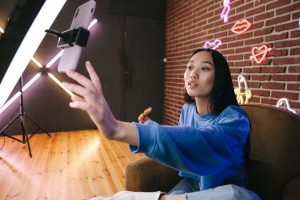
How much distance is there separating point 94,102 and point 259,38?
2.19 metres

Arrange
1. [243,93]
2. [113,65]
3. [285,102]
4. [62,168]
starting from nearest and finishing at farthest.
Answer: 1. [285,102]
2. [243,93]
3. [62,168]
4. [113,65]

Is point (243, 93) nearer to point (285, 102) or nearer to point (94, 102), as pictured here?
point (285, 102)

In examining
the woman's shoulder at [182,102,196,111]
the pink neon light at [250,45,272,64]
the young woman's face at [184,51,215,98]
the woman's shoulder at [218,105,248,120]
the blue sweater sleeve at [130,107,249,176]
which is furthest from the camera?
the pink neon light at [250,45,272,64]

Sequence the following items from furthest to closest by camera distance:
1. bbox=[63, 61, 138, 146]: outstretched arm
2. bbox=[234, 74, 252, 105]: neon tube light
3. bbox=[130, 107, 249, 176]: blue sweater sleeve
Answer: bbox=[234, 74, 252, 105]: neon tube light → bbox=[130, 107, 249, 176]: blue sweater sleeve → bbox=[63, 61, 138, 146]: outstretched arm

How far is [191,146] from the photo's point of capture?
72cm

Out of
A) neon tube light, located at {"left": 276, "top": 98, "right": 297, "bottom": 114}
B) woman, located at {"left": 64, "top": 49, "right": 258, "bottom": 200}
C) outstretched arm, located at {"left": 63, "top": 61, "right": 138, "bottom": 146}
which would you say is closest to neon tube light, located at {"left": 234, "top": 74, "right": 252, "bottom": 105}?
neon tube light, located at {"left": 276, "top": 98, "right": 297, "bottom": 114}

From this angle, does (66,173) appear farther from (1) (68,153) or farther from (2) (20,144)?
(2) (20,144)

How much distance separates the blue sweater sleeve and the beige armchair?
0.34 meters

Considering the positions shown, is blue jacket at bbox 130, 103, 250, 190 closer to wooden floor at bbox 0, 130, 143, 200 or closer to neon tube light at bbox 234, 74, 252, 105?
neon tube light at bbox 234, 74, 252, 105

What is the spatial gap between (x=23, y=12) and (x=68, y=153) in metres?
3.16

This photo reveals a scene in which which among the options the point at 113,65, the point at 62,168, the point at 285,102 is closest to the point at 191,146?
the point at 285,102

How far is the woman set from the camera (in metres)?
0.50

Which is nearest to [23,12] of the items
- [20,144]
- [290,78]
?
[290,78]

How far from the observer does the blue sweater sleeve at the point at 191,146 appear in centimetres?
65
